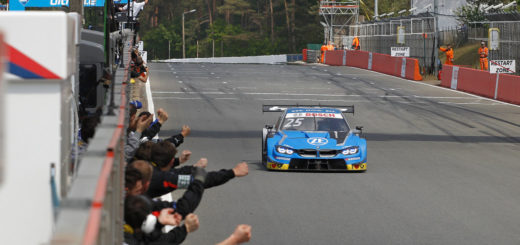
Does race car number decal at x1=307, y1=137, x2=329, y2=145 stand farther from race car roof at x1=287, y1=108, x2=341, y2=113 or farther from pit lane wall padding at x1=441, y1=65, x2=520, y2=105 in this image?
pit lane wall padding at x1=441, y1=65, x2=520, y2=105

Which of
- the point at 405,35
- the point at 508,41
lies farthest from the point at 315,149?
the point at 405,35

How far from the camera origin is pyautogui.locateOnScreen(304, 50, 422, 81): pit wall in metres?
48.7

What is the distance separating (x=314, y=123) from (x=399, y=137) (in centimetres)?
659

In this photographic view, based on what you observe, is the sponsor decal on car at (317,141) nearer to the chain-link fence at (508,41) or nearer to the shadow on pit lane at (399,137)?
the shadow on pit lane at (399,137)

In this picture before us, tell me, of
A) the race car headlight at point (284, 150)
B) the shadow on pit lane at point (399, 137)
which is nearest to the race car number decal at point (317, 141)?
the race car headlight at point (284, 150)

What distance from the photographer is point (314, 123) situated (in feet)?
62.2

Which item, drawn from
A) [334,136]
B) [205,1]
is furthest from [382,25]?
[205,1]

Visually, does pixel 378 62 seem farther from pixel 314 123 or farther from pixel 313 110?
pixel 314 123

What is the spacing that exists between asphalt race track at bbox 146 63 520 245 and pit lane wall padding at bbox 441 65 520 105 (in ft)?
2.36

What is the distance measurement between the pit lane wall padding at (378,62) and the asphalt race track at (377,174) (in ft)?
24.5

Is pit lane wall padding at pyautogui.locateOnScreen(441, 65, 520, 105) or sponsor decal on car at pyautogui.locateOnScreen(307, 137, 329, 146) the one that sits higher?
A: pit lane wall padding at pyautogui.locateOnScreen(441, 65, 520, 105)

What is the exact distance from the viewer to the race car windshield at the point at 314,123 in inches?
744

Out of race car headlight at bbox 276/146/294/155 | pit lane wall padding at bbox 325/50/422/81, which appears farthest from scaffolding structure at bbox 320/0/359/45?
race car headlight at bbox 276/146/294/155

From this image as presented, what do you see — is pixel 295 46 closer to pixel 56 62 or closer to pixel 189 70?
pixel 189 70
